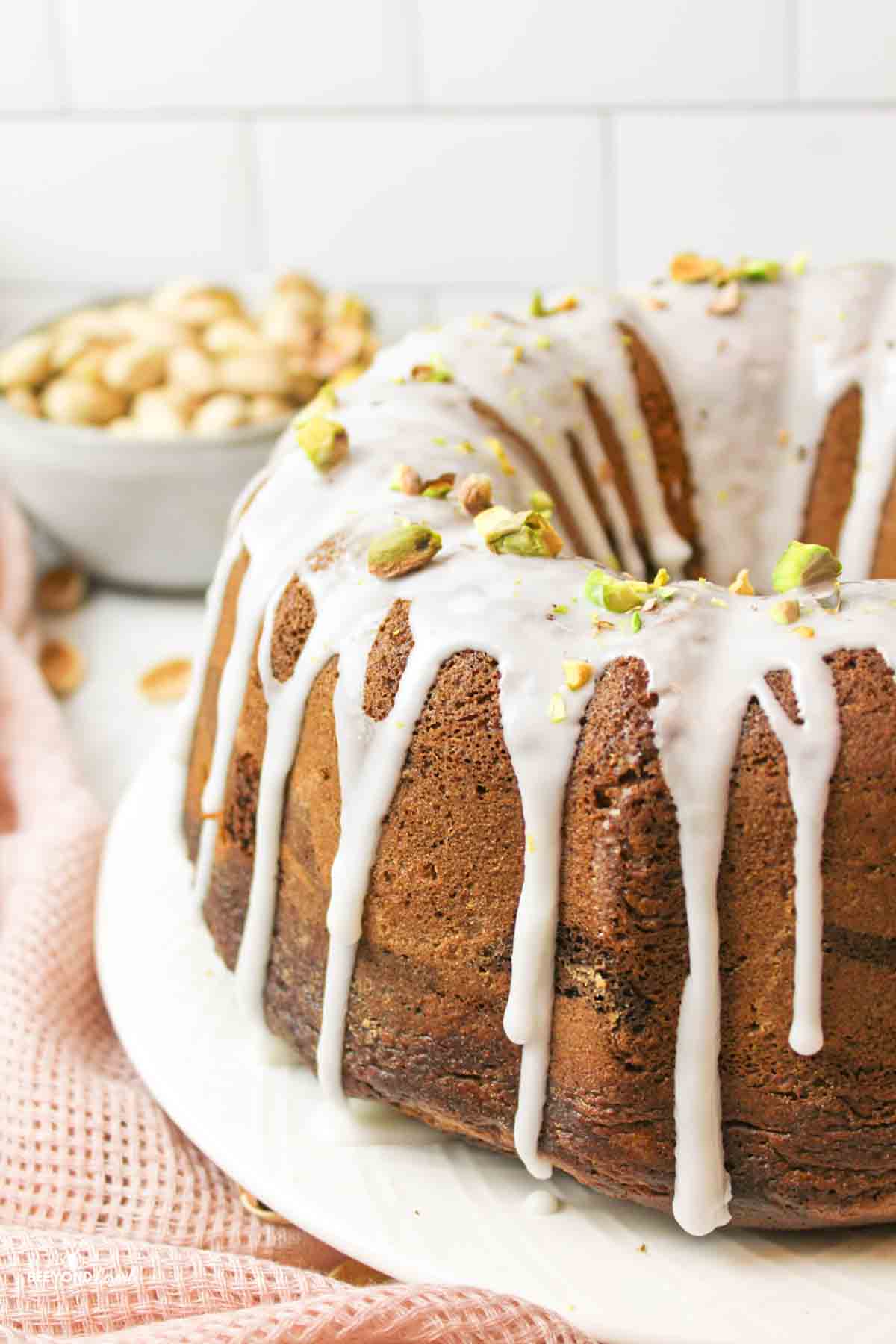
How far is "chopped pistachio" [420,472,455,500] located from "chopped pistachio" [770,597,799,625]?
0.82ft

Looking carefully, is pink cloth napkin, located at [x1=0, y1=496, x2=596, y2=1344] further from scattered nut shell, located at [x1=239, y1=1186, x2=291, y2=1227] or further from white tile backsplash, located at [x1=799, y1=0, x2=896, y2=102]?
white tile backsplash, located at [x1=799, y1=0, x2=896, y2=102]

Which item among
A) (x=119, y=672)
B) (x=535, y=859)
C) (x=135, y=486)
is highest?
(x=535, y=859)

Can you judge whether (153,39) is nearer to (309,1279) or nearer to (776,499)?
(776,499)

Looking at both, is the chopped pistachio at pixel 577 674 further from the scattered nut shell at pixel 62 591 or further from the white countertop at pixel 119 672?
the scattered nut shell at pixel 62 591

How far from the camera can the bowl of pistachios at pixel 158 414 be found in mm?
1655

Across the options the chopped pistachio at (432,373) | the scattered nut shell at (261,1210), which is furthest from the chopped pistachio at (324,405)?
the scattered nut shell at (261,1210)

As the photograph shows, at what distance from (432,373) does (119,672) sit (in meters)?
0.61

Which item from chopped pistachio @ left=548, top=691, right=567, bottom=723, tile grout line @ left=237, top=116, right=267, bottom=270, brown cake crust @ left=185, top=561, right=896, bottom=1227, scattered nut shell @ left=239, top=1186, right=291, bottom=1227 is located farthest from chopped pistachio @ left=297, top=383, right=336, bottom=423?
tile grout line @ left=237, top=116, right=267, bottom=270

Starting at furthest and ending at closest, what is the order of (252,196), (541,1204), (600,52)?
(252,196), (600,52), (541,1204)

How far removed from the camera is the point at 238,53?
188cm

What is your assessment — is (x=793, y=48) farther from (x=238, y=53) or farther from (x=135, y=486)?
(x=135, y=486)

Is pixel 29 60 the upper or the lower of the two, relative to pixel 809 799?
upper

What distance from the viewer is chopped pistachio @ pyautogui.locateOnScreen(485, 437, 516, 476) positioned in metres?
1.15

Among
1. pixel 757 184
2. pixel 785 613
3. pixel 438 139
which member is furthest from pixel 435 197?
pixel 785 613
